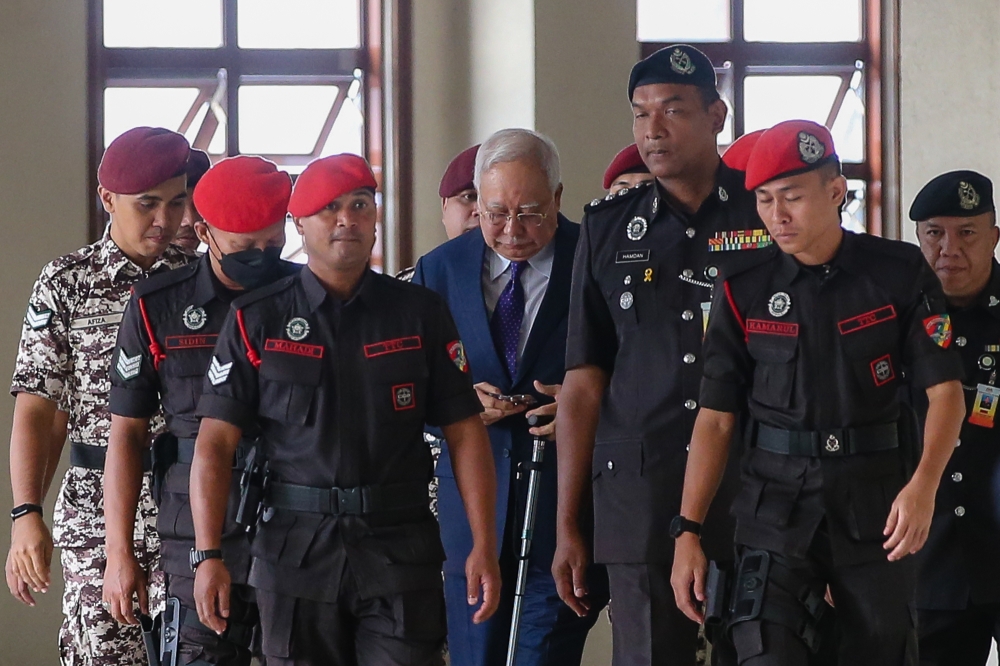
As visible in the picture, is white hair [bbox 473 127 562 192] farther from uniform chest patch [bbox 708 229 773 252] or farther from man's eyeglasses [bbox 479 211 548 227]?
uniform chest patch [bbox 708 229 773 252]

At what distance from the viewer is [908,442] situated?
119 inches

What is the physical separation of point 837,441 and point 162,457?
161cm

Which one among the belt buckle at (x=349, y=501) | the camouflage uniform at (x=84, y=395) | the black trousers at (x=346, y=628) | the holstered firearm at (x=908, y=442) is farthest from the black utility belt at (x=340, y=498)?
the holstered firearm at (x=908, y=442)

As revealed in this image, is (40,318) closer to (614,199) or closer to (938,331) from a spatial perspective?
(614,199)

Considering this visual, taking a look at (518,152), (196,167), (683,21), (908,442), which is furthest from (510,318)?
(683,21)

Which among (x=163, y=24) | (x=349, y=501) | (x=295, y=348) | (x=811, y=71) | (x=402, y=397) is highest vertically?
(x=163, y=24)

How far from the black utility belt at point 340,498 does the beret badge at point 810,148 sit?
3.61 ft

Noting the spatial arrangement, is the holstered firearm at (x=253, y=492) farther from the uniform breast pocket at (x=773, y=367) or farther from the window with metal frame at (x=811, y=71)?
the window with metal frame at (x=811, y=71)

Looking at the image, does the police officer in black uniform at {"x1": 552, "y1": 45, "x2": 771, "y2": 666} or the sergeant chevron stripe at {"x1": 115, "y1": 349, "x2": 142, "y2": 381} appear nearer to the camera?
the police officer in black uniform at {"x1": 552, "y1": 45, "x2": 771, "y2": 666}

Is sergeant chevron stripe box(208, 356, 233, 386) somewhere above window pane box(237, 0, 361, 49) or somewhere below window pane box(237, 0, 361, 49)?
below

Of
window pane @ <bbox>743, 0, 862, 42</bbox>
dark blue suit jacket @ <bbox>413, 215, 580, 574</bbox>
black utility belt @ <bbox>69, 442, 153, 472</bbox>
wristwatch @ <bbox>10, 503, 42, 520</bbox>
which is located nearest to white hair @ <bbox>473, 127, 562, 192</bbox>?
dark blue suit jacket @ <bbox>413, 215, 580, 574</bbox>

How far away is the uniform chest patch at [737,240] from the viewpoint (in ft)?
10.8

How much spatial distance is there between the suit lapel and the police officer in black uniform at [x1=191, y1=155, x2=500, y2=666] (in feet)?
2.26

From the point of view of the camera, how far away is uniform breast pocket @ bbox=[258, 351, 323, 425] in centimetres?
296
